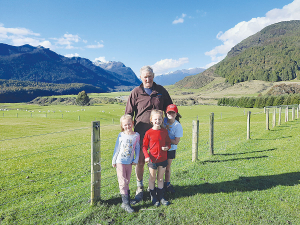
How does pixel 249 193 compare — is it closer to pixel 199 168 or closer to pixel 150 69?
pixel 199 168

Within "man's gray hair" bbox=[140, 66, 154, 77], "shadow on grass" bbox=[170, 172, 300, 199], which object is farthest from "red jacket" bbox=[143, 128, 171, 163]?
"man's gray hair" bbox=[140, 66, 154, 77]

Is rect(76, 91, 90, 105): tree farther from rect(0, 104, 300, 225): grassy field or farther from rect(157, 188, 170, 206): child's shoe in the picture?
rect(157, 188, 170, 206): child's shoe

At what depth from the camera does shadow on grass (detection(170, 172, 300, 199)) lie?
17.3 ft

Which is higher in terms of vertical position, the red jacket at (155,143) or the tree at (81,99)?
the tree at (81,99)

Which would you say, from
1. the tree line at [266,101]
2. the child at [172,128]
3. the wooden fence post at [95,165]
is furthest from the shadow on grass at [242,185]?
the tree line at [266,101]

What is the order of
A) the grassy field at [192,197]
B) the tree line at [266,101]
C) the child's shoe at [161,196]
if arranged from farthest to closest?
the tree line at [266,101] < the child's shoe at [161,196] < the grassy field at [192,197]

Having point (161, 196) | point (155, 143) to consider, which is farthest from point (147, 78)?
point (161, 196)

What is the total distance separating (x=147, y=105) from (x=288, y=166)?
5.97m

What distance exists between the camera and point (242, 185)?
5.61 meters

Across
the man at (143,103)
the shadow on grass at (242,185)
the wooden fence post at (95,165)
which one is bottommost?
the shadow on grass at (242,185)

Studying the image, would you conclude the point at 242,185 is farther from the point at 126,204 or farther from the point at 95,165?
the point at 95,165

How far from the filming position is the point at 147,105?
4824 mm

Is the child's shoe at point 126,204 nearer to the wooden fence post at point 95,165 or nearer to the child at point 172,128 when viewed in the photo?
the wooden fence post at point 95,165

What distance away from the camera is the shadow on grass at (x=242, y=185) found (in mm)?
5258
